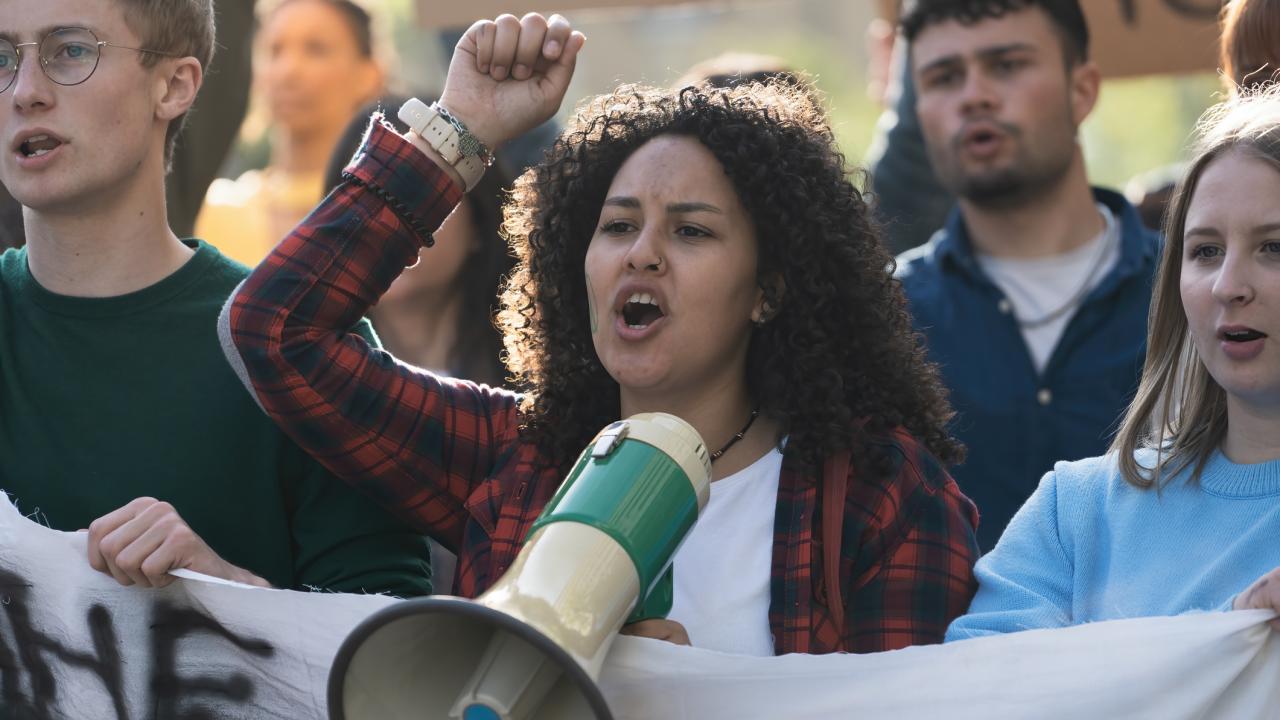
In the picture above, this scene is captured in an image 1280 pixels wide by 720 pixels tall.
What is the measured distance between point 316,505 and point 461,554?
0.84 ft

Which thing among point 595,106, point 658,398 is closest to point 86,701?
point 658,398

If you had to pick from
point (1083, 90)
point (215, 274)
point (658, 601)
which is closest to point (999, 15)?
point (1083, 90)

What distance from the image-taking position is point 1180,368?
8.21 feet

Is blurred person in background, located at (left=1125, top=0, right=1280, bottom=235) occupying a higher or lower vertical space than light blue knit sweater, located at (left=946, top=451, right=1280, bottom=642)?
higher

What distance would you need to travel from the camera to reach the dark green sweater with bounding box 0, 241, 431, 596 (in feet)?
8.52

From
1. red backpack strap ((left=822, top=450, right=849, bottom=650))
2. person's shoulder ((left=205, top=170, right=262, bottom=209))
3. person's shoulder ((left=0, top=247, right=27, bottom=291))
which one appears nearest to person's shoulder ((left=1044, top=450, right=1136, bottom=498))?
red backpack strap ((left=822, top=450, right=849, bottom=650))

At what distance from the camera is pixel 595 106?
288 cm

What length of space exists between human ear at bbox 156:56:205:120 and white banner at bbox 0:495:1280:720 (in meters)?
0.68

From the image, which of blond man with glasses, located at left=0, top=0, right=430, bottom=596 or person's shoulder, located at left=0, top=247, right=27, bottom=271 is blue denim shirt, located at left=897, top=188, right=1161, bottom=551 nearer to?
A: blond man with glasses, located at left=0, top=0, right=430, bottom=596

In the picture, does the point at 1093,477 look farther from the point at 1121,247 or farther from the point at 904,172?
the point at 904,172

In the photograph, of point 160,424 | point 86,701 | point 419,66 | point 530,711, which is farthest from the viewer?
point 419,66

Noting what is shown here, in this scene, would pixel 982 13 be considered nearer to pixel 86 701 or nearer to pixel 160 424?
pixel 160 424

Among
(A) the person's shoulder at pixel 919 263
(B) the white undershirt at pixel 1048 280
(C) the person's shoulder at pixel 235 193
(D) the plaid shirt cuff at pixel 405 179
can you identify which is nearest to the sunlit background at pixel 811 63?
(C) the person's shoulder at pixel 235 193

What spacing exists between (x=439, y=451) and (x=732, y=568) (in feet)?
1.63
